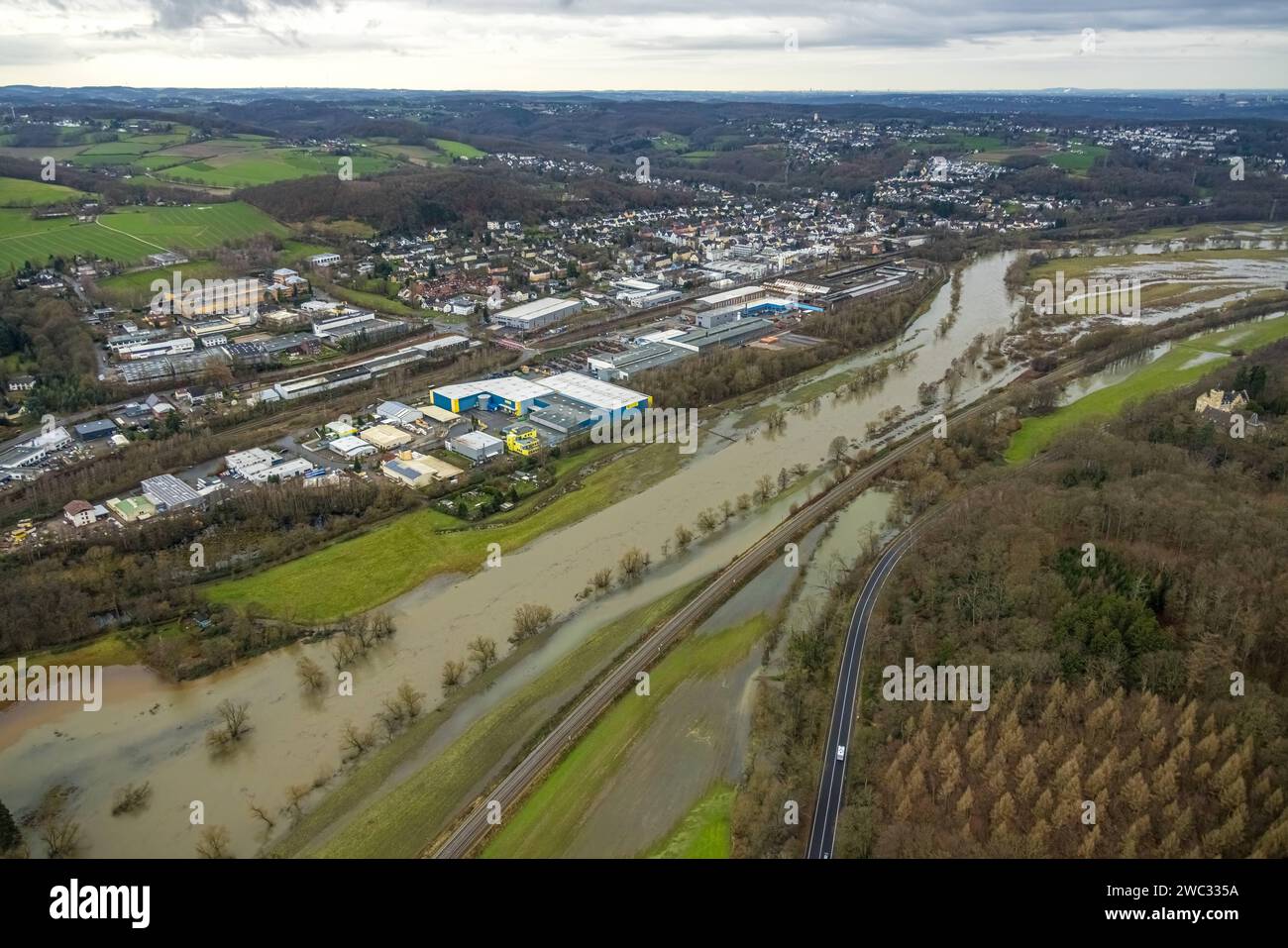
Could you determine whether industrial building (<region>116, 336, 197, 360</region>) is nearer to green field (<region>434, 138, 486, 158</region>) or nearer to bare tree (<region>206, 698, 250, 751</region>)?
bare tree (<region>206, 698, 250, 751</region>)

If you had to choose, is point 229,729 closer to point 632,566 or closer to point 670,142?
point 632,566

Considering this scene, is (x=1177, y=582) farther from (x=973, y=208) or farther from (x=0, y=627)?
(x=973, y=208)

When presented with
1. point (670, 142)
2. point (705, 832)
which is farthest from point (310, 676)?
point (670, 142)

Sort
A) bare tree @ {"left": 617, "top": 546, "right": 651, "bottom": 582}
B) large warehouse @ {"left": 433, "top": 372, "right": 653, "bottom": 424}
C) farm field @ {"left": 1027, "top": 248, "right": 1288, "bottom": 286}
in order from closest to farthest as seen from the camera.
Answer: bare tree @ {"left": 617, "top": 546, "right": 651, "bottom": 582} → large warehouse @ {"left": 433, "top": 372, "right": 653, "bottom": 424} → farm field @ {"left": 1027, "top": 248, "right": 1288, "bottom": 286}

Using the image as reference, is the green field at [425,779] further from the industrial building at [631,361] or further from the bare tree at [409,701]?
the industrial building at [631,361]
